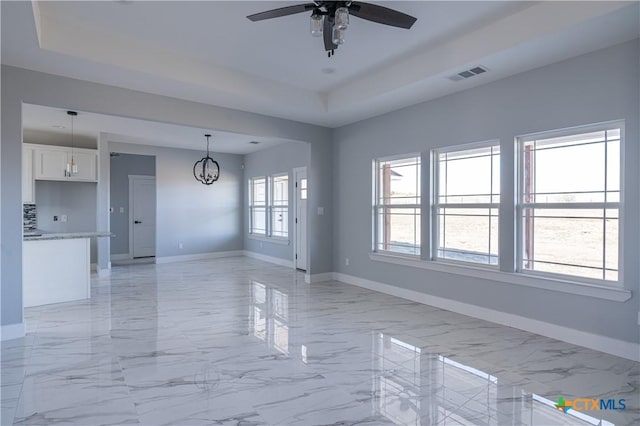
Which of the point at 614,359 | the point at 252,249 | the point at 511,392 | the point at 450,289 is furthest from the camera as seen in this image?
the point at 252,249

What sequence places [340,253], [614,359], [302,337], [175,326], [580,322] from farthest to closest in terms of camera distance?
[340,253]
[175,326]
[302,337]
[580,322]
[614,359]

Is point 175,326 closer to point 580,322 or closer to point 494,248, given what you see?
point 494,248

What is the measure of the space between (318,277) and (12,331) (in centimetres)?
420

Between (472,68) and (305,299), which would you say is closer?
(472,68)

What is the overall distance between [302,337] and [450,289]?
6.94ft

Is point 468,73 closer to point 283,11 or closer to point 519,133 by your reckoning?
point 519,133

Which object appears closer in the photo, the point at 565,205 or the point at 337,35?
the point at 337,35

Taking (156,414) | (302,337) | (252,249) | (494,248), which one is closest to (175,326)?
(302,337)

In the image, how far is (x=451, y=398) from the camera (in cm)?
251

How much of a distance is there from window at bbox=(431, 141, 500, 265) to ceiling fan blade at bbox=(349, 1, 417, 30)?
2.09 m

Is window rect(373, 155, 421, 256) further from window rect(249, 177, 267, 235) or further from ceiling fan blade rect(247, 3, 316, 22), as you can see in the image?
window rect(249, 177, 267, 235)

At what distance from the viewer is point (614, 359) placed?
10.2 feet

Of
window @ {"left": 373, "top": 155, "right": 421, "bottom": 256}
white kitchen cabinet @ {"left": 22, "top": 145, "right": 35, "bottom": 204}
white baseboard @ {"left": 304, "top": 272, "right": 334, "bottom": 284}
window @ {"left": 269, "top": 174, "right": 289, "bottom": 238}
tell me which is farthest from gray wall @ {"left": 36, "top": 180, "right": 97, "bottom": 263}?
window @ {"left": 373, "top": 155, "right": 421, "bottom": 256}

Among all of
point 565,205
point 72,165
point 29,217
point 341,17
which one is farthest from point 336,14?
point 29,217
